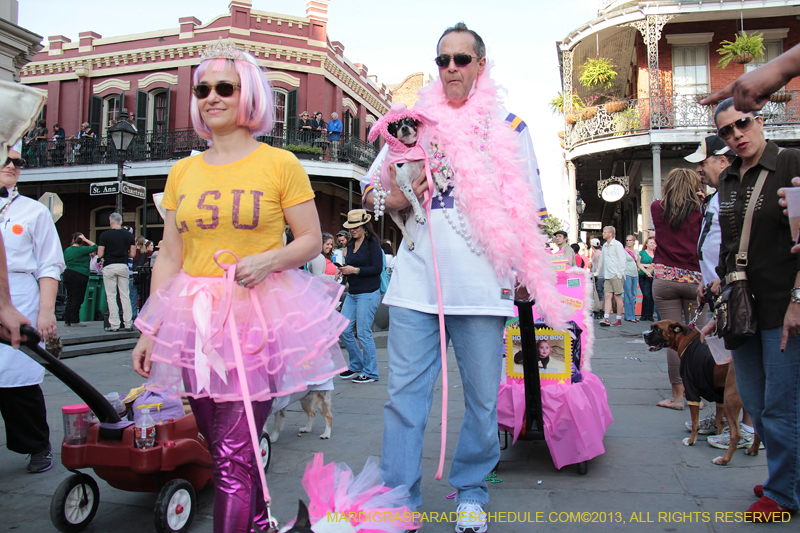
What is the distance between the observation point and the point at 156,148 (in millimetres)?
21375

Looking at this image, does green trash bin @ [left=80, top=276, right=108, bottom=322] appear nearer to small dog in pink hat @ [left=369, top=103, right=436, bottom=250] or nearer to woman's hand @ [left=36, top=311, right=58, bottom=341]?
woman's hand @ [left=36, top=311, right=58, bottom=341]

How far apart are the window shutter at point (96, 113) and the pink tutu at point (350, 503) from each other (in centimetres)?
2458

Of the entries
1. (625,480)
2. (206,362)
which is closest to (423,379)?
(206,362)

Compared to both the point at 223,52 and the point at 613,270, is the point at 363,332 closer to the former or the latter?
the point at 223,52

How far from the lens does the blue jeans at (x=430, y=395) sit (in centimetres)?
246

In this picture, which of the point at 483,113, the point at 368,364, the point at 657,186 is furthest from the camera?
the point at 657,186

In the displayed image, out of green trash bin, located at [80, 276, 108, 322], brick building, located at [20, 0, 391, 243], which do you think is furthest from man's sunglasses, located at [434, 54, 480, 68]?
brick building, located at [20, 0, 391, 243]

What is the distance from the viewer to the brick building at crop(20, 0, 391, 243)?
21203 mm

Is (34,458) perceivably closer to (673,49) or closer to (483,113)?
(483,113)

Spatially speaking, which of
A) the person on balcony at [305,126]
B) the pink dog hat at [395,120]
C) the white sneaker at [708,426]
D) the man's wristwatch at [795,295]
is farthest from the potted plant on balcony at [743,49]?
the pink dog hat at [395,120]

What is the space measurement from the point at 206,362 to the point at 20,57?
42.4 ft

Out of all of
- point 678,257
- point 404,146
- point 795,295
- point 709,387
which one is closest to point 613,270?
point 678,257

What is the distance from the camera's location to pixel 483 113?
2.68 metres

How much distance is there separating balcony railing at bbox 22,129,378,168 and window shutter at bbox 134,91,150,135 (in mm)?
615
